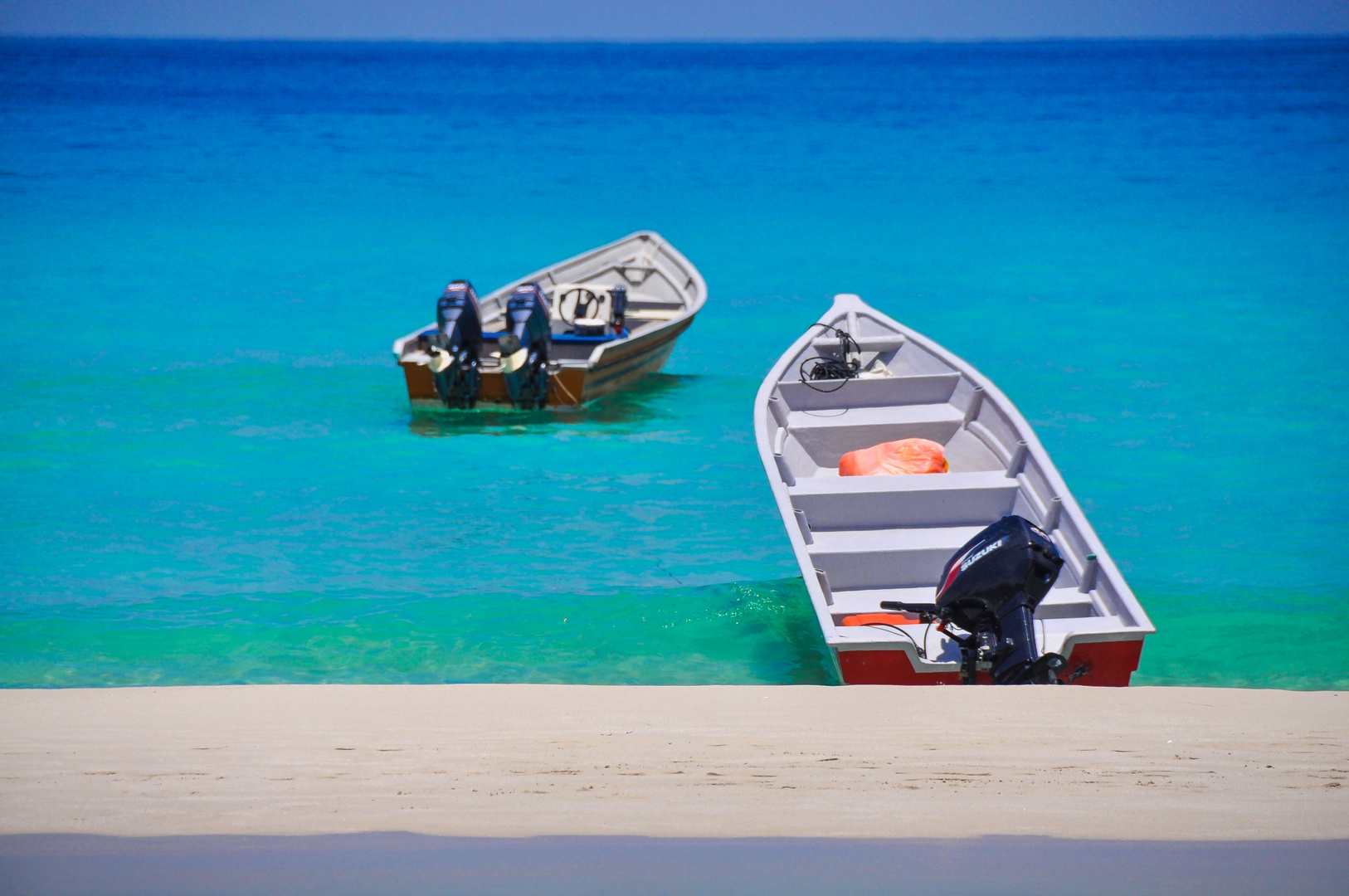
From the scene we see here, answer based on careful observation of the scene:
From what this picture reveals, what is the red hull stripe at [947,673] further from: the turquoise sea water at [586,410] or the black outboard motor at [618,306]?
the black outboard motor at [618,306]

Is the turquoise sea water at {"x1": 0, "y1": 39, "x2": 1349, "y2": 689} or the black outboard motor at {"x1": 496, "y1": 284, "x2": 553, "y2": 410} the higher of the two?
the black outboard motor at {"x1": 496, "y1": 284, "x2": 553, "y2": 410}

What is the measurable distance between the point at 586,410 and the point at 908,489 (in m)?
6.35

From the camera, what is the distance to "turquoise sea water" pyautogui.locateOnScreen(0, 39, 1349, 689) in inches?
276

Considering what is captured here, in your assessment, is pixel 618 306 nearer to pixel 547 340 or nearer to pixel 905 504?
pixel 547 340

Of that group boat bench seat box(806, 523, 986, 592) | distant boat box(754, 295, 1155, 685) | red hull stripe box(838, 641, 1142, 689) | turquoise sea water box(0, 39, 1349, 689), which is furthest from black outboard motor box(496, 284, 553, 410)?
red hull stripe box(838, 641, 1142, 689)

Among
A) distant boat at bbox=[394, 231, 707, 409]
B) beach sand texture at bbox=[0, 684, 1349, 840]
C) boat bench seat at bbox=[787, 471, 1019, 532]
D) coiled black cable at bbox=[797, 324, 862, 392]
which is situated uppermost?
beach sand texture at bbox=[0, 684, 1349, 840]

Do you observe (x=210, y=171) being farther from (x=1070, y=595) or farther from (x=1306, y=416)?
(x=1070, y=595)

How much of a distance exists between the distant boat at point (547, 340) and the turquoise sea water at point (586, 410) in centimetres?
37

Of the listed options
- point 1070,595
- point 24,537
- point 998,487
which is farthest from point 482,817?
point 24,537

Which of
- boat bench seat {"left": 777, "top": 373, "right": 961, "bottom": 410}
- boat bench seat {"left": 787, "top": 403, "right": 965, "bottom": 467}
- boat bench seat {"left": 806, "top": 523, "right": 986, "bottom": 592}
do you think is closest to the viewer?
boat bench seat {"left": 806, "top": 523, "right": 986, "bottom": 592}

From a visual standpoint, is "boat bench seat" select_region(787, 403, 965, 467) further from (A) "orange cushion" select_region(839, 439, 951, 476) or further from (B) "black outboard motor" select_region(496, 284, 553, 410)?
(B) "black outboard motor" select_region(496, 284, 553, 410)

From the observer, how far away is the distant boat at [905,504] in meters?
4.48

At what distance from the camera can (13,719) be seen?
3678mm

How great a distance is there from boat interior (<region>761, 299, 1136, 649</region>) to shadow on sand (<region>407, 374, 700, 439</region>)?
3.92 meters
